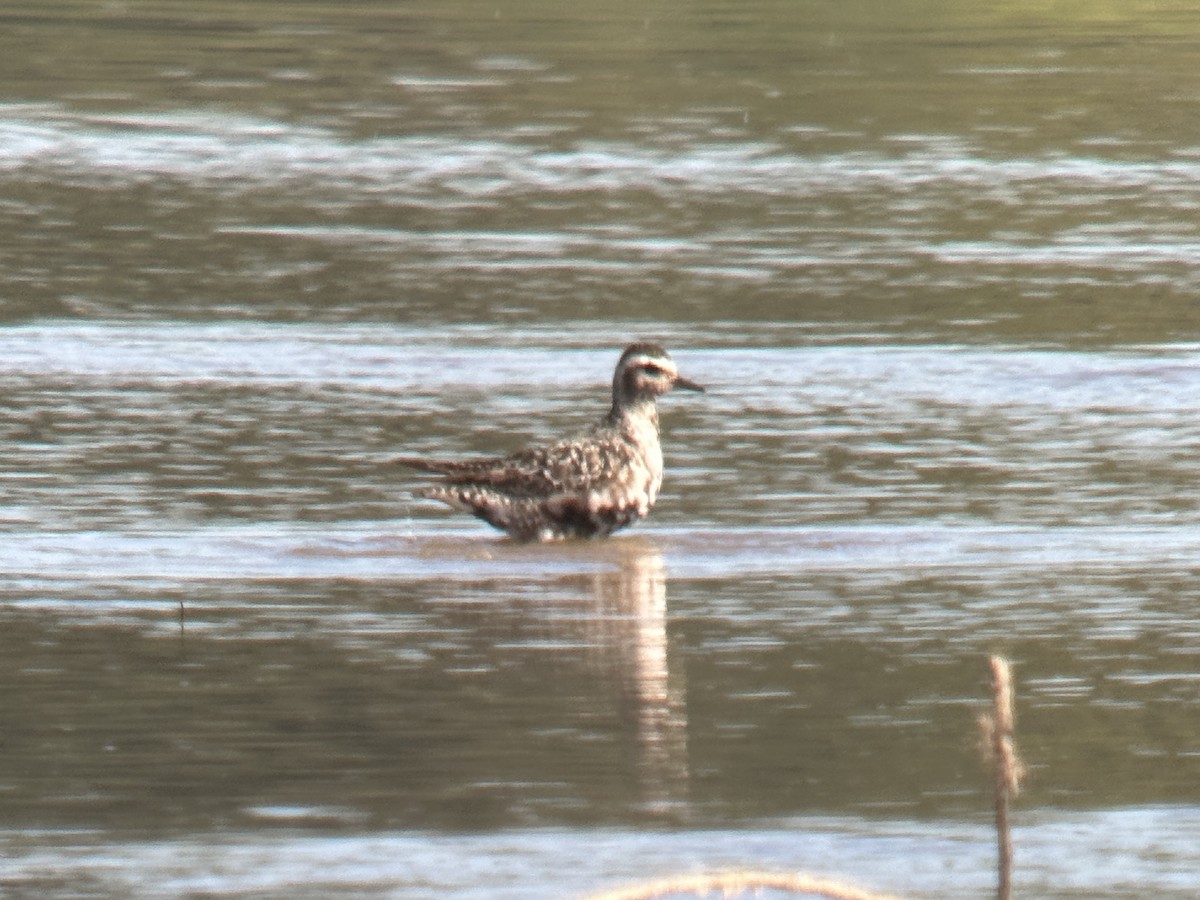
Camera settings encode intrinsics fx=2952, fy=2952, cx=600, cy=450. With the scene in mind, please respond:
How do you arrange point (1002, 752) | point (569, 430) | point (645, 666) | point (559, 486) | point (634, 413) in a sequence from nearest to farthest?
point (1002, 752) → point (645, 666) → point (559, 486) → point (634, 413) → point (569, 430)

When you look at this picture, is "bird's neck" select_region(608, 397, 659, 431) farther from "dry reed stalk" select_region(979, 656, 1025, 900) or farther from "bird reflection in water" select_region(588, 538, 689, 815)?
"dry reed stalk" select_region(979, 656, 1025, 900)

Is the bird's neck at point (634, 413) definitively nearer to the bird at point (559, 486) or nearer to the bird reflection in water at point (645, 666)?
the bird at point (559, 486)

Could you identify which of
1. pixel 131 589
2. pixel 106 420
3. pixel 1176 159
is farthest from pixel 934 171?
pixel 131 589

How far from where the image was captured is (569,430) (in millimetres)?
11125

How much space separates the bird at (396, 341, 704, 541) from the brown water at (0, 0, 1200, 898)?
5.7 inches

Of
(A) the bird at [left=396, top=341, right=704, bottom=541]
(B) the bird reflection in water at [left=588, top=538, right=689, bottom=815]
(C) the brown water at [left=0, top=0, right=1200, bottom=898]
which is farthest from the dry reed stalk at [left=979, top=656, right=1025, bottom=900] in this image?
(A) the bird at [left=396, top=341, right=704, bottom=541]

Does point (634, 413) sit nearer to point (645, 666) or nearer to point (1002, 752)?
point (645, 666)

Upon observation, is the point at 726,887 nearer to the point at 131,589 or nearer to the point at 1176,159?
the point at 131,589

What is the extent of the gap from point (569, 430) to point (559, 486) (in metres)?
1.48

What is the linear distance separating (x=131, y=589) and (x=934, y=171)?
9204 millimetres

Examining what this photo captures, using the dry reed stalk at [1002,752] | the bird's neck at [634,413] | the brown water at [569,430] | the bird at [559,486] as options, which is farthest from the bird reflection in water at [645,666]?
the dry reed stalk at [1002,752]

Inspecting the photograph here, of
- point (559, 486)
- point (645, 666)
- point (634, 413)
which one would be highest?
point (634, 413)

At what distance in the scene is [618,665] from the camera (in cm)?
765

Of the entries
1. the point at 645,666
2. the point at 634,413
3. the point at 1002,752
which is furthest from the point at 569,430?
the point at 1002,752
